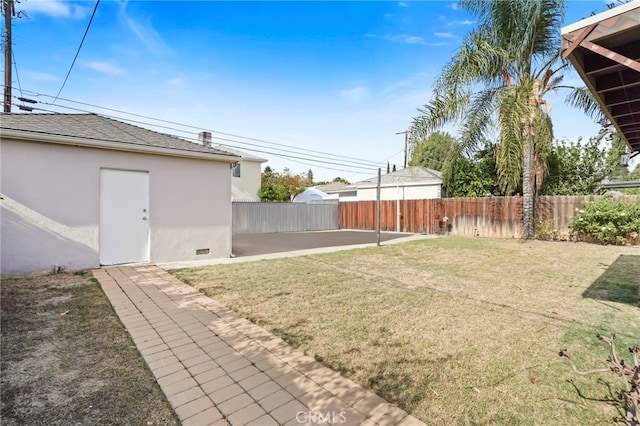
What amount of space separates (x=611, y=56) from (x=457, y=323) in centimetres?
303

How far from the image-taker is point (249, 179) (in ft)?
78.5

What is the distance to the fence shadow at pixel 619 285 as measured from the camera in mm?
4789

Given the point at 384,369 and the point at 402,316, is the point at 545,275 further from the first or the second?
the point at 384,369

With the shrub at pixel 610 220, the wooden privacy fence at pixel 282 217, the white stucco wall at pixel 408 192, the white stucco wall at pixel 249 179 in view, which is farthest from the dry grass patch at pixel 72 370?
the white stucco wall at pixel 249 179

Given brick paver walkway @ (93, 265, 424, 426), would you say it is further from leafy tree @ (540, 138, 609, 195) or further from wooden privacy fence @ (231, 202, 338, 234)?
leafy tree @ (540, 138, 609, 195)

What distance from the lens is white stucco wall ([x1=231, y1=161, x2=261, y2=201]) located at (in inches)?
923

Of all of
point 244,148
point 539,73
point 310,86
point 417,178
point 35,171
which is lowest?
point 35,171

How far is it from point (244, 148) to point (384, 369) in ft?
55.0

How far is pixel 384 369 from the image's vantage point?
105 inches

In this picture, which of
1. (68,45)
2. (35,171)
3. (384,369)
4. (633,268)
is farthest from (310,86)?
(384,369)

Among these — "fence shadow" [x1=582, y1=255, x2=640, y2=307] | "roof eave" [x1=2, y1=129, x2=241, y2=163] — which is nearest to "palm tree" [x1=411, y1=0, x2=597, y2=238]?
"fence shadow" [x1=582, y1=255, x2=640, y2=307]

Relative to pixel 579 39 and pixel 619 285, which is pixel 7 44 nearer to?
pixel 579 39

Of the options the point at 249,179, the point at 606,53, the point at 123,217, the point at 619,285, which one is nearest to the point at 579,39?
the point at 606,53

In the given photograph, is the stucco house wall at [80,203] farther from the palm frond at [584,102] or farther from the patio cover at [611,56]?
the palm frond at [584,102]
